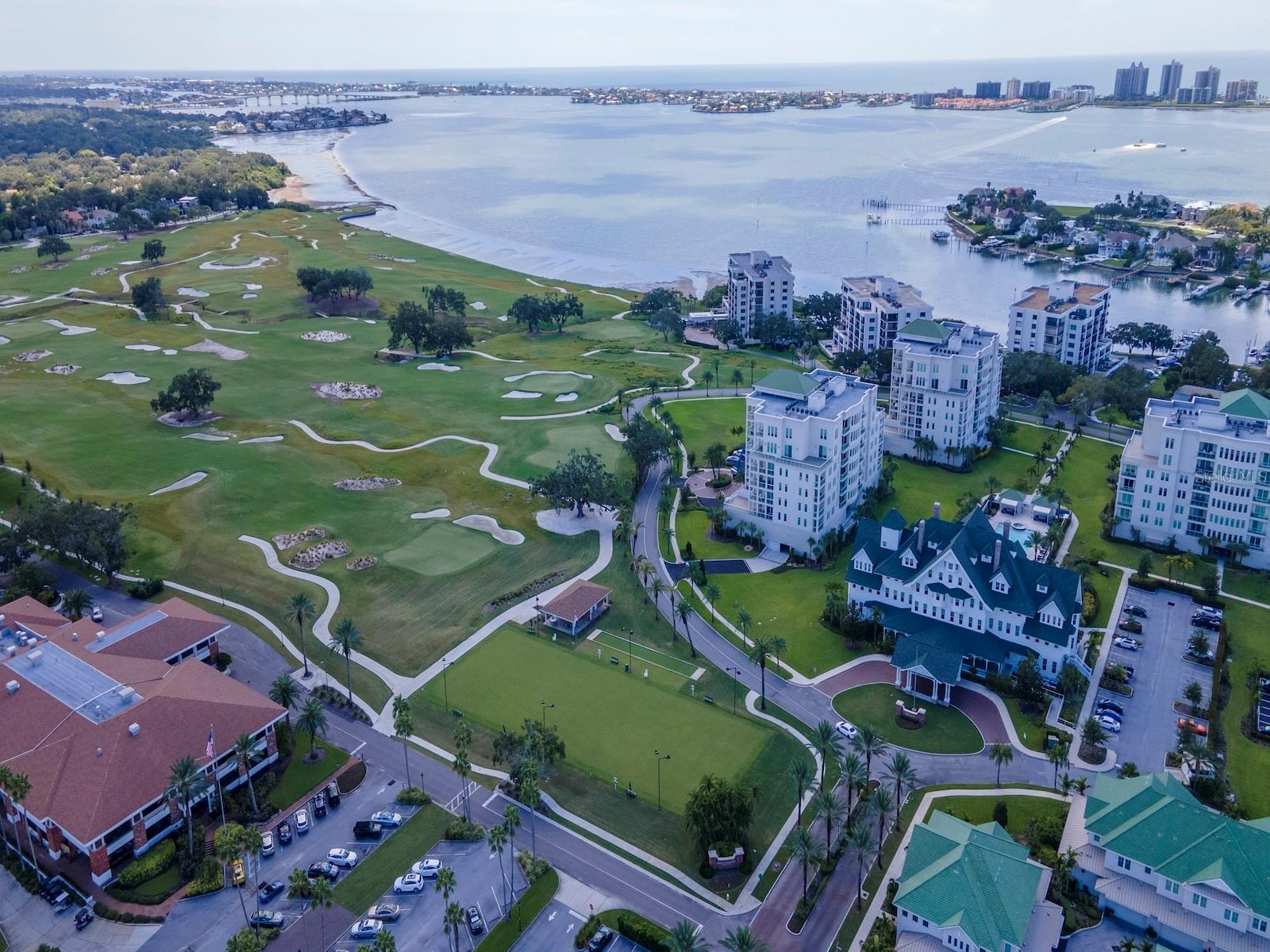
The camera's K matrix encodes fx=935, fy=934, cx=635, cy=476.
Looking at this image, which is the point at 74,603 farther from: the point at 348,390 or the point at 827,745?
the point at 827,745

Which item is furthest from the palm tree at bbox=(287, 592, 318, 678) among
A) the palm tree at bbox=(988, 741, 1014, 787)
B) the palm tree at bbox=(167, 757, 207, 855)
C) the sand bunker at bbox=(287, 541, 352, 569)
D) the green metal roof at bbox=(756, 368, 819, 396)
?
the palm tree at bbox=(988, 741, 1014, 787)

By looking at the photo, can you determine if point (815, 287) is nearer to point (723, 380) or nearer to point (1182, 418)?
point (723, 380)

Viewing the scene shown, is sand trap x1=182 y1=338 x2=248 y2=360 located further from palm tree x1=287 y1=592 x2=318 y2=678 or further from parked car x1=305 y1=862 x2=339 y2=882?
parked car x1=305 y1=862 x2=339 y2=882

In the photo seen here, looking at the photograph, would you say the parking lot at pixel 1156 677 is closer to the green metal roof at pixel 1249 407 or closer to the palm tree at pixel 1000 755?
the palm tree at pixel 1000 755

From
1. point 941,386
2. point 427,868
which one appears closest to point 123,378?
point 427,868

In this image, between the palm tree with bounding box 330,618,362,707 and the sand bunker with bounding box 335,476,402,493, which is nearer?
the palm tree with bounding box 330,618,362,707

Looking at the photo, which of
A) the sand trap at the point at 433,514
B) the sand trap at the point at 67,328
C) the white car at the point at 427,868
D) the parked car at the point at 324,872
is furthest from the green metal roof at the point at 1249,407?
the sand trap at the point at 67,328
